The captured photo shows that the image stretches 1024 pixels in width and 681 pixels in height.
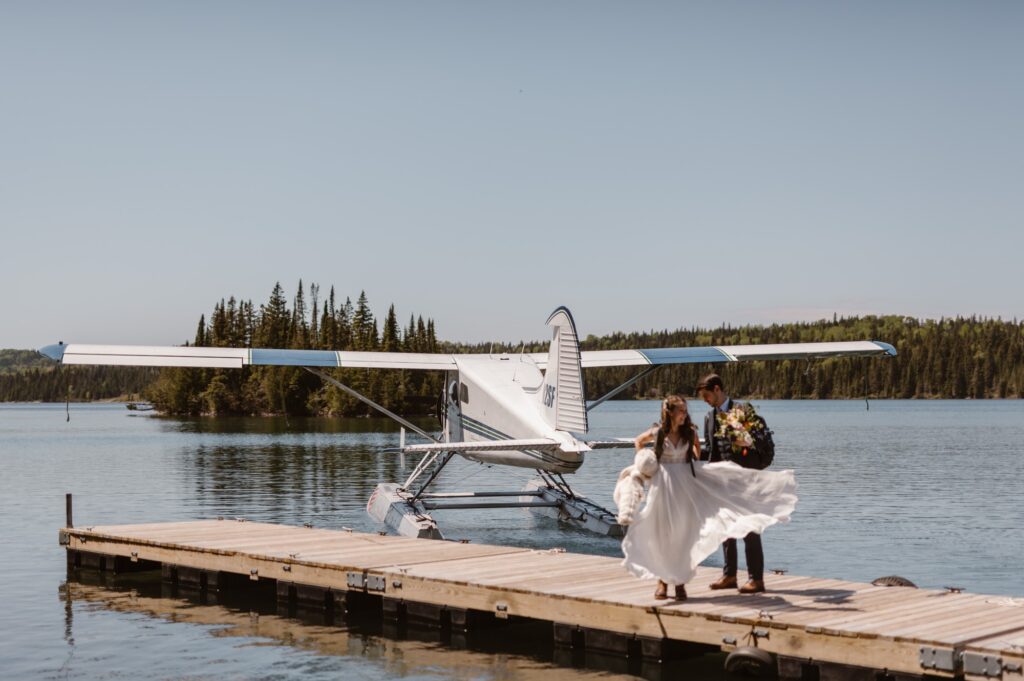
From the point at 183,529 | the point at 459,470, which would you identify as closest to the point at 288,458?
the point at 459,470

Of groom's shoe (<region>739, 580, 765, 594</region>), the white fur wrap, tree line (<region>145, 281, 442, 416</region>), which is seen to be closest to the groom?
groom's shoe (<region>739, 580, 765, 594</region>)

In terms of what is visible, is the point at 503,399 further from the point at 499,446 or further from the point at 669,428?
the point at 669,428

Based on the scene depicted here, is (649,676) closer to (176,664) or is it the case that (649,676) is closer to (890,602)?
(890,602)

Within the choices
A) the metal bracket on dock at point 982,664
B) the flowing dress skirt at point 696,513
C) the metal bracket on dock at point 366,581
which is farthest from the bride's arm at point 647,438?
the metal bracket on dock at point 366,581

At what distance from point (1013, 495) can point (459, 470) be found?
19.3 metres

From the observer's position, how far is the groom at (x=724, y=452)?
958 centimetres

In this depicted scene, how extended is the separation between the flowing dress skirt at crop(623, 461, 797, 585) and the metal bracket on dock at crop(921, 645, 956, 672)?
5.08 ft

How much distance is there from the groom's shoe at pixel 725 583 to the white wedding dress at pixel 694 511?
89 cm

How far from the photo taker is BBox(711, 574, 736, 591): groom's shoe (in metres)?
10.0

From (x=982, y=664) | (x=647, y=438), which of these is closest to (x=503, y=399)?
(x=647, y=438)

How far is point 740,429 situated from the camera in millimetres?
9547

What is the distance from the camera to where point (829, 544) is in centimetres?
1942

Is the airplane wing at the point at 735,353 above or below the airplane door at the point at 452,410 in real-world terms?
above

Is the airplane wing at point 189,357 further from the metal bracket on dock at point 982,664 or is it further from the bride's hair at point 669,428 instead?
the metal bracket on dock at point 982,664
